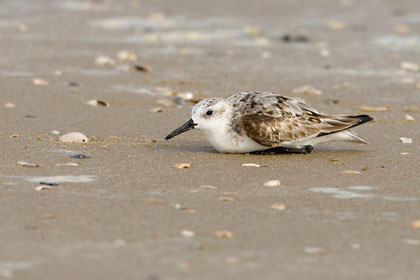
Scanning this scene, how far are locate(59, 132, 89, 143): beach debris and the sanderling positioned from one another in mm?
737

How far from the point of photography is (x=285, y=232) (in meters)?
4.72

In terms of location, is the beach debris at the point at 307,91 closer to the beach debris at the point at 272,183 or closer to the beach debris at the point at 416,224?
the beach debris at the point at 272,183

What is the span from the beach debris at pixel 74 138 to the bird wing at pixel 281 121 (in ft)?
4.11

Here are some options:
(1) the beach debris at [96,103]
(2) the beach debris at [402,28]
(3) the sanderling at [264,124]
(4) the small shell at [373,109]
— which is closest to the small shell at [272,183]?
(3) the sanderling at [264,124]

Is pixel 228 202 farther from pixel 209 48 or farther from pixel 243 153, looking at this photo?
pixel 209 48

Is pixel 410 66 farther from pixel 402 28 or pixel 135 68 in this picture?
pixel 135 68

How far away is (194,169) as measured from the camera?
20.2 ft

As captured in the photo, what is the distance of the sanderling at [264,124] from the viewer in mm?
6629

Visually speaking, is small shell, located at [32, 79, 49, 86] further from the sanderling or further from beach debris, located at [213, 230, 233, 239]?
beach debris, located at [213, 230, 233, 239]

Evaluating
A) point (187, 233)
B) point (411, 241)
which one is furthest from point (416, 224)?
point (187, 233)

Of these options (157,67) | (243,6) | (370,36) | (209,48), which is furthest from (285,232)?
(243,6)

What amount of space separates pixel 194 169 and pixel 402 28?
828 centimetres

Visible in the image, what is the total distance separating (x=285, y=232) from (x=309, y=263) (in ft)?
1.65

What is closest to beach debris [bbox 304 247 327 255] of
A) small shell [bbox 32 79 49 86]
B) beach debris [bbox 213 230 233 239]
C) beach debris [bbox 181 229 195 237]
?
beach debris [bbox 213 230 233 239]
